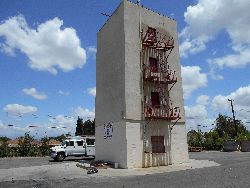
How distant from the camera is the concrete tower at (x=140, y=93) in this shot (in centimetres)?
2306

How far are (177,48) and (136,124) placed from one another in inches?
367

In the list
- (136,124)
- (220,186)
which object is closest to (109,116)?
(136,124)

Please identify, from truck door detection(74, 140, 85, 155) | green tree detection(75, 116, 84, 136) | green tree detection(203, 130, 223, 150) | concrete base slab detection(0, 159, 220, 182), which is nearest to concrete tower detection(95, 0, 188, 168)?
concrete base slab detection(0, 159, 220, 182)

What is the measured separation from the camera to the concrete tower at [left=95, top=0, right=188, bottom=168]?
2306 cm

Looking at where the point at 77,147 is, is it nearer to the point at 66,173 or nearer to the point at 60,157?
the point at 60,157

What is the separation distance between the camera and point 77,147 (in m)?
32.4

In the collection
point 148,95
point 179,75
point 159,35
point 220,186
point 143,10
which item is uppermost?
point 143,10

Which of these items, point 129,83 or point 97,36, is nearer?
point 129,83

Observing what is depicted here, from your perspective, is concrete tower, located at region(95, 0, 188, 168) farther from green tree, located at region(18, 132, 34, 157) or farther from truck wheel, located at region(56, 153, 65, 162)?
green tree, located at region(18, 132, 34, 157)

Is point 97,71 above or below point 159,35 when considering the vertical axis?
below

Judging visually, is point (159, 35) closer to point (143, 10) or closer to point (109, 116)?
point (143, 10)

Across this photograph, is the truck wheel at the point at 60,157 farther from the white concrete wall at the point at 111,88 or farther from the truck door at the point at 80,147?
the white concrete wall at the point at 111,88

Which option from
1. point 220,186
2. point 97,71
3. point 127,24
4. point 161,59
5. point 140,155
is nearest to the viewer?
point 220,186

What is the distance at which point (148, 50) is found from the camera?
2544cm
